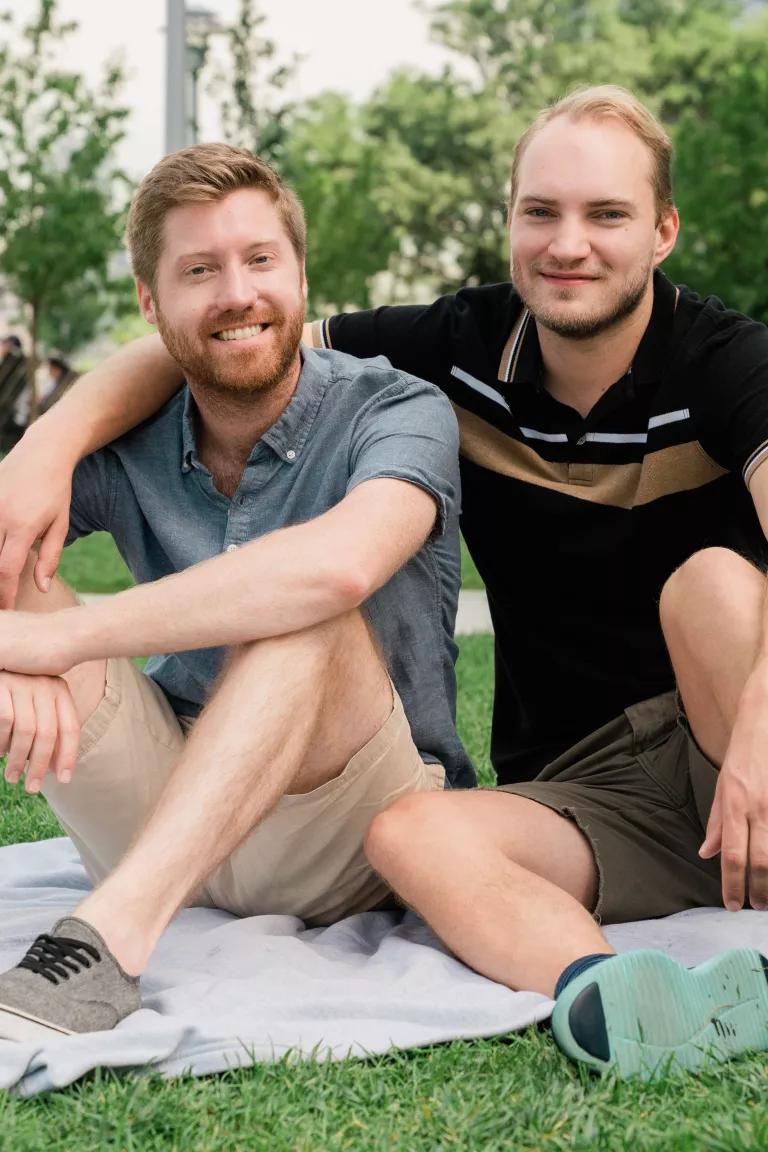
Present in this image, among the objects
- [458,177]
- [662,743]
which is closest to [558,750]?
[662,743]

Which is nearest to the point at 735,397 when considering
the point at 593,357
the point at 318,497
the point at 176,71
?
the point at 593,357

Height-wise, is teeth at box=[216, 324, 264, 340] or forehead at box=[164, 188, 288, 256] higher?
forehead at box=[164, 188, 288, 256]

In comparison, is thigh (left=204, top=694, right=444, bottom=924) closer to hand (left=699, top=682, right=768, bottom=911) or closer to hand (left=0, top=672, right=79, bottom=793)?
hand (left=0, top=672, right=79, bottom=793)

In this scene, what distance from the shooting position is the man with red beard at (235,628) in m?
2.62

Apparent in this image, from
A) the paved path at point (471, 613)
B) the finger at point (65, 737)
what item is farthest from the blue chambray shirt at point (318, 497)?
the paved path at point (471, 613)

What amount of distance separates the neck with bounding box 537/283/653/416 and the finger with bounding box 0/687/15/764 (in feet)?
5.01

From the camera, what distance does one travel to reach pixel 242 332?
3398 mm

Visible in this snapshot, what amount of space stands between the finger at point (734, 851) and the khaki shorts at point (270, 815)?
706 millimetres

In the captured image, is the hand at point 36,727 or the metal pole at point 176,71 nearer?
the hand at point 36,727

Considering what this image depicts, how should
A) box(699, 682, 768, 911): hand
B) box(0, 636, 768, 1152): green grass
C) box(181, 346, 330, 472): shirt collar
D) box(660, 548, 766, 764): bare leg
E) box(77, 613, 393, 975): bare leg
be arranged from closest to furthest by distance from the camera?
box(0, 636, 768, 1152): green grass, box(77, 613, 393, 975): bare leg, box(699, 682, 768, 911): hand, box(660, 548, 766, 764): bare leg, box(181, 346, 330, 472): shirt collar

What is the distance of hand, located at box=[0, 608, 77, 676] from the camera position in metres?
2.85

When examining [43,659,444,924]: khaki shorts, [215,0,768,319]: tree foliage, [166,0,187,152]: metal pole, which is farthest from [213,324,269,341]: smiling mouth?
[215,0,768,319]: tree foliage

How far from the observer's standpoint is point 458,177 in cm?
4162

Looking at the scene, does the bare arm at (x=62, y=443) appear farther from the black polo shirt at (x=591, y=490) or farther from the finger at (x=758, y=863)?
the finger at (x=758, y=863)
